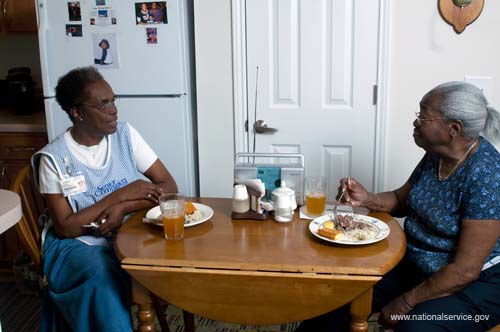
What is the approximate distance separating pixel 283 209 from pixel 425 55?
55.9 inches

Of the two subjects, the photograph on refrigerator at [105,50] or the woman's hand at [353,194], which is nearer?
the woman's hand at [353,194]

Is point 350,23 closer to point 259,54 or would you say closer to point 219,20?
point 259,54

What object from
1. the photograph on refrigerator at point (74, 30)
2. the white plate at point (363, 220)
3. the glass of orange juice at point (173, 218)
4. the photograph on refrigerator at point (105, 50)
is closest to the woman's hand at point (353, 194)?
the white plate at point (363, 220)

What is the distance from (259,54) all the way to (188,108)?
0.49 meters

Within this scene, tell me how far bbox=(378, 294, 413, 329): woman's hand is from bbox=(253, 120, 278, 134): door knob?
4.78 feet

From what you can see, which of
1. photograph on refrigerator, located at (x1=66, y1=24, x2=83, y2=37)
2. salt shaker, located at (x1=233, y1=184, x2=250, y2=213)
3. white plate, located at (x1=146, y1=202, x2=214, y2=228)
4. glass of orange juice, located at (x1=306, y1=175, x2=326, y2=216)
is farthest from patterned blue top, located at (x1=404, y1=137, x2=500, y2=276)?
photograph on refrigerator, located at (x1=66, y1=24, x2=83, y2=37)

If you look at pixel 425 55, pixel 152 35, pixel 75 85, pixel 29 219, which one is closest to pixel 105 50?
pixel 152 35

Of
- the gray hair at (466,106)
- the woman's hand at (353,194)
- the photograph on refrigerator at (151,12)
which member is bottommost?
the woman's hand at (353,194)

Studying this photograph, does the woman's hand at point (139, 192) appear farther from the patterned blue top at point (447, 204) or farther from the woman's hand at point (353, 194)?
the patterned blue top at point (447, 204)

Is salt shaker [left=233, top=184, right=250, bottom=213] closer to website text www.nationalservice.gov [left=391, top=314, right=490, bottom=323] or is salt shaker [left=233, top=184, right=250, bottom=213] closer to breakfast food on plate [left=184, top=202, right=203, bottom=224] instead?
breakfast food on plate [left=184, top=202, right=203, bottom=224]

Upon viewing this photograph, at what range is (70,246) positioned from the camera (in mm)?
1937

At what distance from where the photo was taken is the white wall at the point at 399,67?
2.74 meters

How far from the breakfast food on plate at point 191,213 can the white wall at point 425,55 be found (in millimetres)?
1349

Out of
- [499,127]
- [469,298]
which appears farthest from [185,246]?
[499,127]
